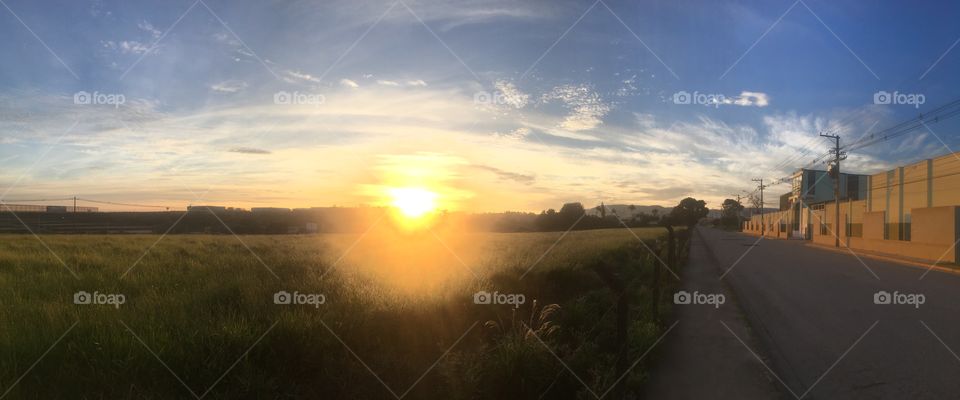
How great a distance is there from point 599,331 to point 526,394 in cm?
260

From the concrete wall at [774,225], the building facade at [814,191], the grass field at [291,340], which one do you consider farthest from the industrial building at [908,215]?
the grass field at [291,340]

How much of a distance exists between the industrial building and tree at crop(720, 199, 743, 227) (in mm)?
92178

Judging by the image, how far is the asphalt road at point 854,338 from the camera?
18.9ft

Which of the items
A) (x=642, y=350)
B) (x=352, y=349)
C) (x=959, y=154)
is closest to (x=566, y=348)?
(x=642, y=350)

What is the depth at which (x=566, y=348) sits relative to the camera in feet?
21.1

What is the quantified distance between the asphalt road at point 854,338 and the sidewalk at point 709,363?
0.20 metres

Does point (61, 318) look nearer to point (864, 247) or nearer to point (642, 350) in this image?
point (642, 350)

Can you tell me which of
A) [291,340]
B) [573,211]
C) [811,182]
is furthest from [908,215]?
[291,340]

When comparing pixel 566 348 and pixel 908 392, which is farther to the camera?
pixel 566 348

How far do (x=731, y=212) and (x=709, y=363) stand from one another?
175 m

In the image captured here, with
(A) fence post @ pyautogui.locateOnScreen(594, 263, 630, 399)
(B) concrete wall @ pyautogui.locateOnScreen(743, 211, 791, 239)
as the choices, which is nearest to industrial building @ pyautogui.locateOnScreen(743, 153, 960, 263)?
(B) concrete wall @ pyautogui.locateOnScreen(743, 211, 791, 239)

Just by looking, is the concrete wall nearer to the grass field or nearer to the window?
the window

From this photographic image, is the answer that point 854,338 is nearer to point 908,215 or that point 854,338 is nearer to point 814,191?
point 908,215

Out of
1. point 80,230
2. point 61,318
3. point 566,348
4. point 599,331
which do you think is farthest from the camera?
point 80,230
